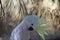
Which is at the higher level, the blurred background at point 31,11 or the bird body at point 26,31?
the bird body at point 26,31

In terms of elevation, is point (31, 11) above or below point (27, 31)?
below

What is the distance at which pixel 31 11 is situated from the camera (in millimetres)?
2539

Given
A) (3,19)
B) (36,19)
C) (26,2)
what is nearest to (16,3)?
(26,2)

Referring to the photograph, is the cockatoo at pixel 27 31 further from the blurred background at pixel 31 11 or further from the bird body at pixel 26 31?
the blurred background at pixel 31 11

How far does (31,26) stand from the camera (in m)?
0.67

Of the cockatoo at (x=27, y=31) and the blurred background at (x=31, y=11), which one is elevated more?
the cockatoo at (x=27, y=31)

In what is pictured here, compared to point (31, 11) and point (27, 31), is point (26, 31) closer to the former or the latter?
point (27, 31)

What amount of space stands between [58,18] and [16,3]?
66 centimetres

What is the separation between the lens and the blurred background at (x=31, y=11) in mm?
2527

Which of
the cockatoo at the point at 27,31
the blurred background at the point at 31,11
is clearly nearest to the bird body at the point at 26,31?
the cockatoo at the point at 27,31

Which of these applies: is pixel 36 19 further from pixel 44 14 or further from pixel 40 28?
pixel 44 14

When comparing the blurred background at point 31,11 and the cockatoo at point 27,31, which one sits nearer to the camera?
the cockatoo at point 27,31

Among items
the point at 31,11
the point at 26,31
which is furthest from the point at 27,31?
the point at 31,11

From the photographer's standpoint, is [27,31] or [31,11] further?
[31,11]
